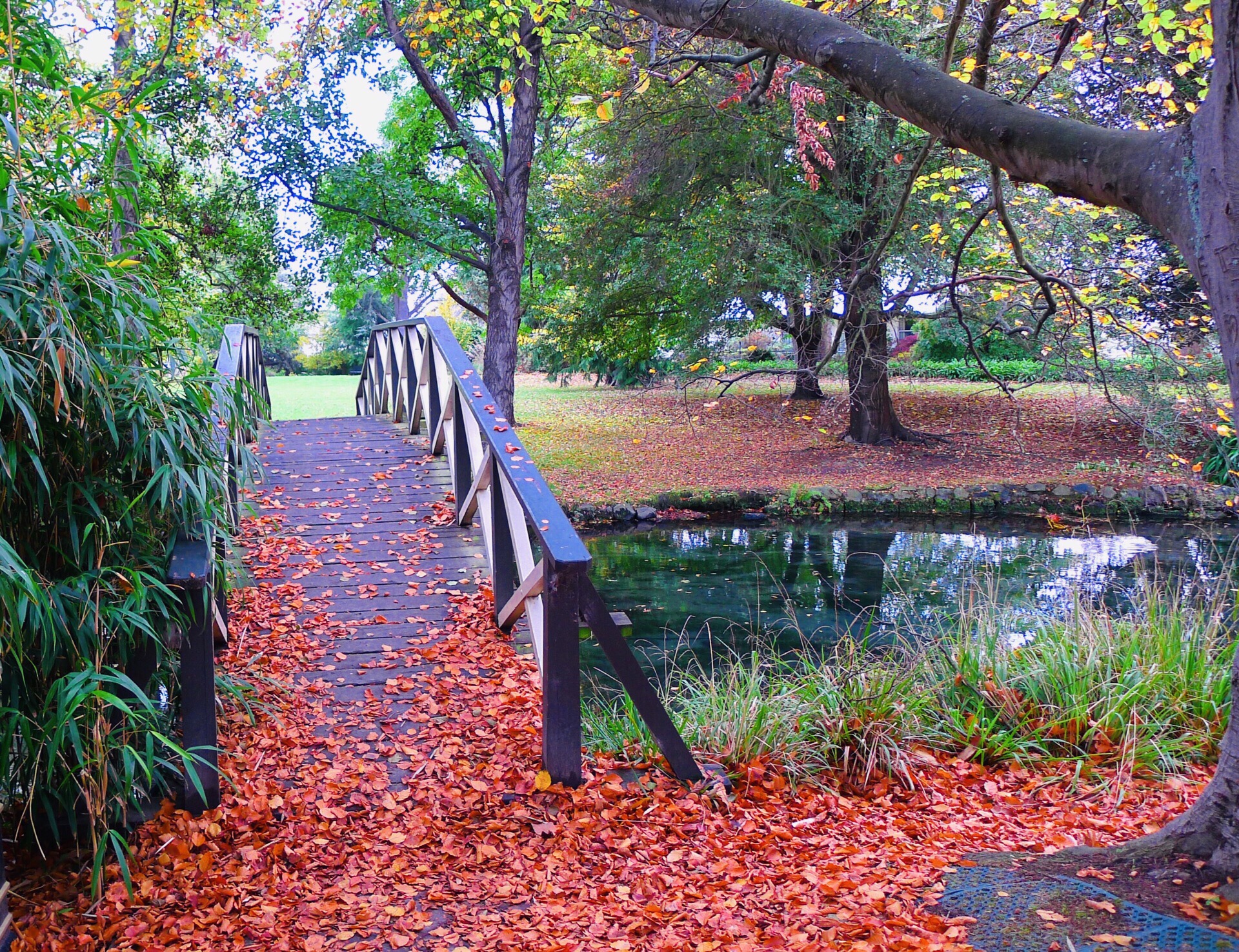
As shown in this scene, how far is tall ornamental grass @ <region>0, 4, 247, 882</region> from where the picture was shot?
2387mm

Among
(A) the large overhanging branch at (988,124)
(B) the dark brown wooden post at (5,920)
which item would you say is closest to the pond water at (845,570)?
(A) the large overhanging branch at (988,124)

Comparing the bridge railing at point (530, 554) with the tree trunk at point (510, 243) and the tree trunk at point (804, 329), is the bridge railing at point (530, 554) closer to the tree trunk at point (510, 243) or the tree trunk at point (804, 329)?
the tree trunk at point (510, 243)

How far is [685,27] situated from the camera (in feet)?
12.2

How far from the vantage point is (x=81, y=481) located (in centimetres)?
269

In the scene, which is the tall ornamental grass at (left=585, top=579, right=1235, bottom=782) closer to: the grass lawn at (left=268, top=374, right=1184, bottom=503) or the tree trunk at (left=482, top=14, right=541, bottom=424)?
the grass lawn at (left=268, top=374, right=1184, bottom=503)

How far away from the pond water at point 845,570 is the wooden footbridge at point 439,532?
1906 millimetres

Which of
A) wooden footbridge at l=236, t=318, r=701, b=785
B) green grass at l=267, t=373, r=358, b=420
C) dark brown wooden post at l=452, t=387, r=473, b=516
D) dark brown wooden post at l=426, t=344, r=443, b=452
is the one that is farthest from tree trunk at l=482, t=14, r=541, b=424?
dark brown wooden post at l=452, t=387, r=473, b=516

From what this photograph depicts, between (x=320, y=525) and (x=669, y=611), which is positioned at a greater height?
(x=320, y=525)

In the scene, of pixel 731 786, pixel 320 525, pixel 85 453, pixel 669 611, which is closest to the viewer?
pixel 85 453

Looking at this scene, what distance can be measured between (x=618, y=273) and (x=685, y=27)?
41.5ft

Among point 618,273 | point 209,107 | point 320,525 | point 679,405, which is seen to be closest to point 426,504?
point 320,525

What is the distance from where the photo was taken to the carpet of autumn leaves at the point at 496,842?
8.15 feet

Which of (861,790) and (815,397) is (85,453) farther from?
(815,397)

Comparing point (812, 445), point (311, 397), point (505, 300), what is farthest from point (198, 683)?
point (311, 397)
